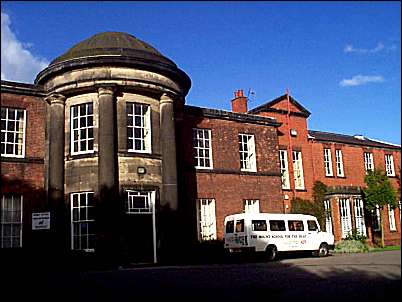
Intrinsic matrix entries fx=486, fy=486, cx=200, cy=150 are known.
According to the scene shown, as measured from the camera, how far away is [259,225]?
834 inches

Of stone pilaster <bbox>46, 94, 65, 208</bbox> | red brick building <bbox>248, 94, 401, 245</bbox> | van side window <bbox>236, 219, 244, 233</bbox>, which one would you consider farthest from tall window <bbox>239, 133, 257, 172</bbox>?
stone pilaster <bbox>46, 94, 65, 208</bbox>

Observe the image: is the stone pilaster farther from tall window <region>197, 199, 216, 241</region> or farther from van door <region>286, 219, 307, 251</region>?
van door <region>286, 219, 307, 251</region>

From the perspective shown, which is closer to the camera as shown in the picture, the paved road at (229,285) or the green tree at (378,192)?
the paved road at (229,285)

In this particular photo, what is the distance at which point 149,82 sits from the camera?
811 inches

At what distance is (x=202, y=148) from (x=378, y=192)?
42.7 feet

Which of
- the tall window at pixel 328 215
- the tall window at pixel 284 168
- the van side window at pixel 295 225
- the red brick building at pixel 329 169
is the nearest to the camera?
the van side window at pixel 295 225

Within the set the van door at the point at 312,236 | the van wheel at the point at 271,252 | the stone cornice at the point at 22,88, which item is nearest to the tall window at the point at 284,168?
the van door at the point at 312,236

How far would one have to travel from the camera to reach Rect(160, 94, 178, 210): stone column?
808 inches

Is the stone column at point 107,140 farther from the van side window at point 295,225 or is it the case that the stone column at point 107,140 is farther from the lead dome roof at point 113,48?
the van side window at point 295,225

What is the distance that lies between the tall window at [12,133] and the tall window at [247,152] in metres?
11.5

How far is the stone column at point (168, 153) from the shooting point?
67.3 feet

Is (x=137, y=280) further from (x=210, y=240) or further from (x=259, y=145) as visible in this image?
(x=259, y=145)

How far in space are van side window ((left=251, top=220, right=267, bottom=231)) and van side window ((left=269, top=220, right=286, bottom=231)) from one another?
36 centimetres

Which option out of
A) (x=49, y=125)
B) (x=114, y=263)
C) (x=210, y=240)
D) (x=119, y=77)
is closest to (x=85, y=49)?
(x=119, y=77)
